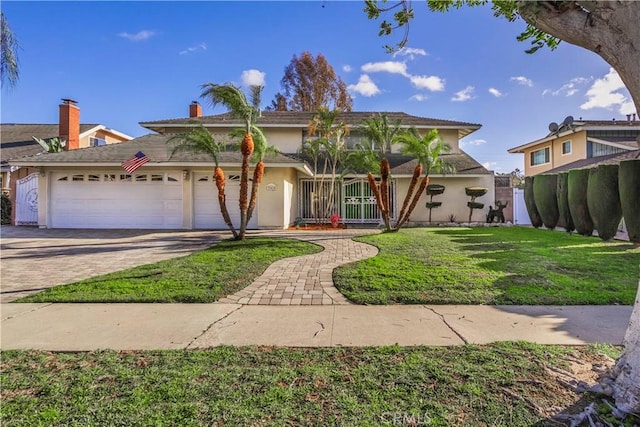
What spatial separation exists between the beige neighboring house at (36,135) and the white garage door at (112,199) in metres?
3.96

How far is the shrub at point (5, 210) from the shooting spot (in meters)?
18.0

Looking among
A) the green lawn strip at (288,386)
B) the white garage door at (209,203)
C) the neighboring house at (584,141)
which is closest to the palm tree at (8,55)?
the green lawn strip at (288,386)

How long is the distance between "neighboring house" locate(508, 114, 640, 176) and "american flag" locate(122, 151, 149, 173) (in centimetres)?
2210

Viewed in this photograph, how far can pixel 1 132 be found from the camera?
84.8 ft

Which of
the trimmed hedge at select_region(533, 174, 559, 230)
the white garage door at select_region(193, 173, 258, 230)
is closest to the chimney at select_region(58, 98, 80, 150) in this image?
the white garage door at select_region(193, 173, 258, 230)

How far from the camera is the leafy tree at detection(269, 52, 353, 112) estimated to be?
3178 cm

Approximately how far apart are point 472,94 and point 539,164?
14.0 metres

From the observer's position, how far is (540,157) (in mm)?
26078

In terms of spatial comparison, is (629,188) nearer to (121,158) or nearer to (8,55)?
(8,55)

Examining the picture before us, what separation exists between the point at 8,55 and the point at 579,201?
9.05 m

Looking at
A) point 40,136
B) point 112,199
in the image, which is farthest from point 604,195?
point 40,136

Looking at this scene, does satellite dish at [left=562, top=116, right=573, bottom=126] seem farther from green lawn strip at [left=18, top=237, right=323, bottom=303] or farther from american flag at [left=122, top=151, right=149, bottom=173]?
american flag at [left=122, top=151, right=149, bottom=173]

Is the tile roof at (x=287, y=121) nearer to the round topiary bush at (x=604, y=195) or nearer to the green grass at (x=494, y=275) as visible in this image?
the green grass at (x=494, y=275)

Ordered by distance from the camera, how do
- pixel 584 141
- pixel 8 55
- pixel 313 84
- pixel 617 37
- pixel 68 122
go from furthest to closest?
pixel 313 84, pixel 68 122, pixel 584 141, pixel 8 55, pixel 617 37
